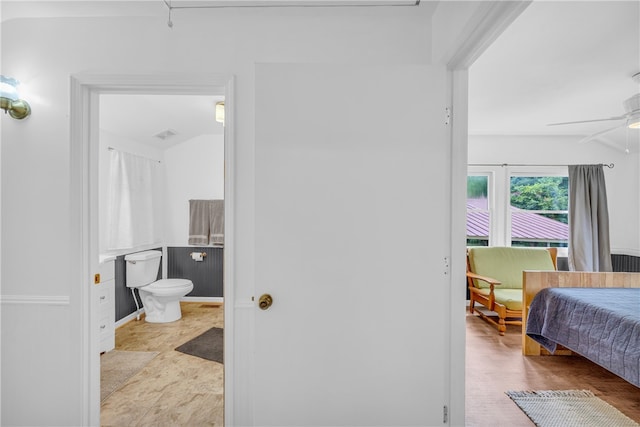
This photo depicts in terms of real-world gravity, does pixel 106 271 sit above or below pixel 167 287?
above

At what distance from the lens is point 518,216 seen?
4.50 metres

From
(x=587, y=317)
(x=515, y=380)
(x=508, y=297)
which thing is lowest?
(x=515, y=380)

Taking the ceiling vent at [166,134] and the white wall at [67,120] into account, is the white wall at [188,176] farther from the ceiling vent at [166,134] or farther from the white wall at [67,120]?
the white wall at [67,120]

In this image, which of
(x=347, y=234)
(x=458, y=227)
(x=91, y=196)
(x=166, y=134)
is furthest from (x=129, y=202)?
(x=458, y=227)

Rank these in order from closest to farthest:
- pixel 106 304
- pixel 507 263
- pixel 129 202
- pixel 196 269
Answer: pixel 106 304 < pixel 129 202 < pixel 507 263 < pixel 196 269

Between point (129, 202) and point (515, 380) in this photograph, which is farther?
point (129, 202)

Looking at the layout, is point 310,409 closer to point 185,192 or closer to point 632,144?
point 185,192

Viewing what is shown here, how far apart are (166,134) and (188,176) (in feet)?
2.21

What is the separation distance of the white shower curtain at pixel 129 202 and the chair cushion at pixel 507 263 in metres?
3.99

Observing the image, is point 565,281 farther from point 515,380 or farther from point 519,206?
point 519,206

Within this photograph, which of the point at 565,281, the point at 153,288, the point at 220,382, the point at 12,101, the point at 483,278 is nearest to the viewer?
the point at 12,101

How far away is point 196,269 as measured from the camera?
14.5ft

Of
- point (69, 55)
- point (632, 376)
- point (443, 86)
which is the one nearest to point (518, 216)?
point (632, 376)

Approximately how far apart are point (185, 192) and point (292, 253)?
343cm
